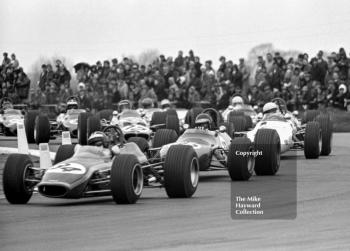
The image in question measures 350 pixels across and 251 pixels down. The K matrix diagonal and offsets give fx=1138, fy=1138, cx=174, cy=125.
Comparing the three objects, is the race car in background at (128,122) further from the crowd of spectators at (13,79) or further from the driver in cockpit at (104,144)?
the driver in cockpit at (104,144)

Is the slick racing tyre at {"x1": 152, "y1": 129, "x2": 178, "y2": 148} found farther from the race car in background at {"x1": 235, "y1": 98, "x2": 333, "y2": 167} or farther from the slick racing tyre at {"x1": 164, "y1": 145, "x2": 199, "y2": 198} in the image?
the slick racing tyre at {"x1": 164, "y1": 145, "x2": 199, "y2": 198}

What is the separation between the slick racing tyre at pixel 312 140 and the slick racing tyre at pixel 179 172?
27.3 ft

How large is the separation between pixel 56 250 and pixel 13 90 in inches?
1256

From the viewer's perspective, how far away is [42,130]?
32.1m

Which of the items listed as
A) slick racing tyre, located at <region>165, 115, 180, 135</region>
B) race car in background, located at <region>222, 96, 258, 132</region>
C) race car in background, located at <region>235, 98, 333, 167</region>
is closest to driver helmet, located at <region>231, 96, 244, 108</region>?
race car in background, located at <region>222, 96, 258, 132</region>

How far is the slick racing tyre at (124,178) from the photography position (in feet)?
52.1

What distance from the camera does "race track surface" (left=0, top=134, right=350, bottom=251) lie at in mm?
11992

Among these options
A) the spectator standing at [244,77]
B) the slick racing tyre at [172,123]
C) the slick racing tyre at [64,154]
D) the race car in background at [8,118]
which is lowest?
the race car in background at [8,118]

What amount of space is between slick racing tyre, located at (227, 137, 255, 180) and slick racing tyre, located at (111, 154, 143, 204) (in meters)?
3.45

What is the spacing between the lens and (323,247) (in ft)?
37.6

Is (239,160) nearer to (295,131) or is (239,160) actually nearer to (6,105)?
(295,131)

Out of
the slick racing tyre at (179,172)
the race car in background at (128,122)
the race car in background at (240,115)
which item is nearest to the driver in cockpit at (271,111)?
the race car in background at (240,115)

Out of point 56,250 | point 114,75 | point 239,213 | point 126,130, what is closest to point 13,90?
point 114,75

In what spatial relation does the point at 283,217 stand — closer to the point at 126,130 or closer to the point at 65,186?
the point at 65,186
